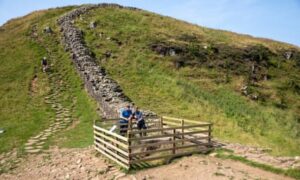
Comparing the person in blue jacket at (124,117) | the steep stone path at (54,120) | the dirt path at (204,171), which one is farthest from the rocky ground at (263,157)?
the steep stone path at (54,120)

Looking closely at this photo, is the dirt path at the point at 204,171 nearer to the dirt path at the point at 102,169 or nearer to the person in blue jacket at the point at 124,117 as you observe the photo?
the dirt path at the point at 102,169

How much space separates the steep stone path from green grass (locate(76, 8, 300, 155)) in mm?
5854

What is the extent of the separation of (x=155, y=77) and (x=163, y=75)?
1349mm

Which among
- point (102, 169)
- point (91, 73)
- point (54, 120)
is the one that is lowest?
point (102, 169)

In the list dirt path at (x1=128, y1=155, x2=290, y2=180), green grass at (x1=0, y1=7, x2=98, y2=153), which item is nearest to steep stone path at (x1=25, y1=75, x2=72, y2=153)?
green grass at (x1=0, y1=7, x2=98, y2=153)

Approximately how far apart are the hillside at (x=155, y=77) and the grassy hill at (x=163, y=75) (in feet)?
0.30

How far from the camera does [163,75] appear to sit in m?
39.5

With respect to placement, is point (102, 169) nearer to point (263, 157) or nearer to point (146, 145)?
point (146, 145)

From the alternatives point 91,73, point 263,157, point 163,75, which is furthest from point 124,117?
point 163,75

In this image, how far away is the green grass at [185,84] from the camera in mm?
27344

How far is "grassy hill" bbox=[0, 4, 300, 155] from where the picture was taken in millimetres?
27281

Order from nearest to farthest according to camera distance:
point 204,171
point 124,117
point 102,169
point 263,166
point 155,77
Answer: point 204,171
point 263,166
point 102,169
point 124,117
point 155,77

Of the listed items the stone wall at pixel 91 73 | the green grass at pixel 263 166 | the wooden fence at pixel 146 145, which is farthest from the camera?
the stone wall at pixel 91 73

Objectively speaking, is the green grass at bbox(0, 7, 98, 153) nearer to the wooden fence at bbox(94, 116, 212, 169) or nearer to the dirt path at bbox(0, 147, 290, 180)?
the dirt path at bbox(0, 147, 290, 180)
